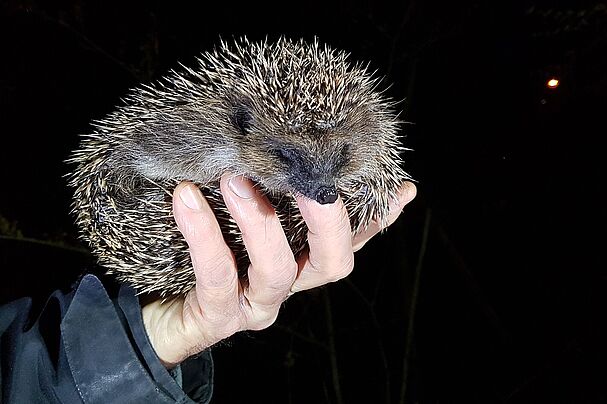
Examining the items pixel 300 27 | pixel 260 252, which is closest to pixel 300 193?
pixel 260 252

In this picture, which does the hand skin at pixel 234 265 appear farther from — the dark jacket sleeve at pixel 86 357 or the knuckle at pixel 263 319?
the dark jacket sleeve at pixel 86 357

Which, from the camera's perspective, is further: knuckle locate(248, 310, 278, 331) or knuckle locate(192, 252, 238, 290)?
knuckle locate(248, 310, 278, 331)

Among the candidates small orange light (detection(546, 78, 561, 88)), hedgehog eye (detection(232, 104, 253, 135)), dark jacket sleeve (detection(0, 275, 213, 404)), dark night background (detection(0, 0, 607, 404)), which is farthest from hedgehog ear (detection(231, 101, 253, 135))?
small orange light (detection(546, 78, 561, 88))

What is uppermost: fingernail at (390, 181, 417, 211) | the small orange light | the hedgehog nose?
the small orange light

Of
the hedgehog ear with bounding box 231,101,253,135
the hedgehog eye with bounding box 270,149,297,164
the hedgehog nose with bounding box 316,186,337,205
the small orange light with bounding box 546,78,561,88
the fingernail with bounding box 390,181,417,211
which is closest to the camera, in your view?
the hedgehog nose with bounding box 316,186,337,205

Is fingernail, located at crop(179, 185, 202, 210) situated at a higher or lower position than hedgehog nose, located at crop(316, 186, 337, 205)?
higher

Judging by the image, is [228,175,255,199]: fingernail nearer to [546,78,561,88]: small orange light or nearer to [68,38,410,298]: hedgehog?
[68,38,410,298]: hedgehog

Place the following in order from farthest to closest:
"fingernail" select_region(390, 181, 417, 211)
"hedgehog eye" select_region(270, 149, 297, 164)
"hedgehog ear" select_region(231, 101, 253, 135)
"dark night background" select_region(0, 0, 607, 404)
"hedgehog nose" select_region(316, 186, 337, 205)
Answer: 1. "dark night background" select_region(0, 0, 607, 404)
2. "fingernail" select_region(390, 181, 417, 211)
3. "hedgehog ear" select_region(231, 101, 253, 135)
4. "hedgehog eye" select_region(270, 149, 297, 164)
5. "hedgehog nose" select_region(316, 186, 337, 205)

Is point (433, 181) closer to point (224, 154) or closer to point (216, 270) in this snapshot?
point (224, 154)
